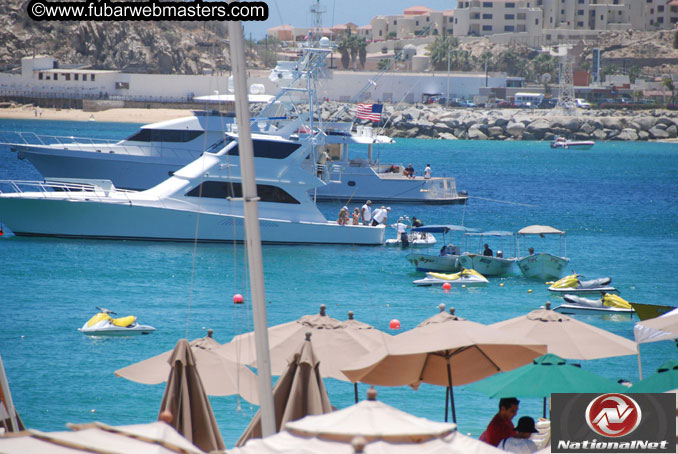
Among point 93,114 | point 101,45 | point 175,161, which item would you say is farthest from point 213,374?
point 101,45

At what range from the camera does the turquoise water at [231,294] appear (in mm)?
14453

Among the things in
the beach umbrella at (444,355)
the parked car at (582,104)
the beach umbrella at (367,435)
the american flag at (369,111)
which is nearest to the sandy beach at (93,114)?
the parked car at (582,104)

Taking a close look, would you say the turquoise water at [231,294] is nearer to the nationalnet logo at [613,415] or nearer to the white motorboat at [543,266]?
the white motorboat at [543,266]

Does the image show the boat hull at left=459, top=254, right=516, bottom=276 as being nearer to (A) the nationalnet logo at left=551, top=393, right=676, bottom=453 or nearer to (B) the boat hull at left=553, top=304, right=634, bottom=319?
(B) the boat hull at left=553, top=304, right=634, bottom=319

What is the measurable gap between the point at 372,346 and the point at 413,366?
1.78 ft

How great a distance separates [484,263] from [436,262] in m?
1.38

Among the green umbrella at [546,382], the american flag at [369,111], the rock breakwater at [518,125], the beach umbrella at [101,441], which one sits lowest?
the rock breakwater at [518,125]

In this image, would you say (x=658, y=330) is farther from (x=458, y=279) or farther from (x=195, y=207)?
(x=195, y=207)

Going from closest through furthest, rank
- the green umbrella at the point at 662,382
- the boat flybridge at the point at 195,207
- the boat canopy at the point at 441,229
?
1. the green umbrella at the point at 662,382
2. the boat canopy at the point at 441,229
3. the boat flybridge at the point at 195,207

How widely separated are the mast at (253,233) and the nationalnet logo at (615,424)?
7.97 ft

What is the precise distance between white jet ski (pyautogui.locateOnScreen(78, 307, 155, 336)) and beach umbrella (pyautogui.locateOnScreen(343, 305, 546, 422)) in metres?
8.44

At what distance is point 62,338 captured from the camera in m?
17.8

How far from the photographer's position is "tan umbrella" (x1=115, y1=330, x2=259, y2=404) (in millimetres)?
10547

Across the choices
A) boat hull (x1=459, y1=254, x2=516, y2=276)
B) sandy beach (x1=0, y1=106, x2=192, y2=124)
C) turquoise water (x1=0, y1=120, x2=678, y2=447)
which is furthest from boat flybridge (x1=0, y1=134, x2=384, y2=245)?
sandy beach (x1=0, y1=106, x2=192, y2=124)
